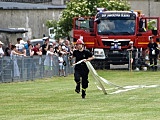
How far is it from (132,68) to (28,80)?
35.3 feet

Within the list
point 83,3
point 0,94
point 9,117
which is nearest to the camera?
point 9,117

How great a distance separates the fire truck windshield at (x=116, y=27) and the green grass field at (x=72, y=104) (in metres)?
14.1

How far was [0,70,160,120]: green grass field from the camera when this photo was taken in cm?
1652

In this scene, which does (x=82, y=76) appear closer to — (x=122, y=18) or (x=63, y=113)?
(x=63, y=113)

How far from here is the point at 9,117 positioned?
16.4m

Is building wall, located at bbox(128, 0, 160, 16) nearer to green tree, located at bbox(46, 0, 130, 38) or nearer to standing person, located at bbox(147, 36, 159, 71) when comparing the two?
green tree, located at bbox(46, 0, 130, 38)

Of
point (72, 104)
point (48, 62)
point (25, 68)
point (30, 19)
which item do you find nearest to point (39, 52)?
point (48, 62)

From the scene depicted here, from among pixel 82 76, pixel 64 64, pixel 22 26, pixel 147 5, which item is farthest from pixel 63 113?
pixel 147 5

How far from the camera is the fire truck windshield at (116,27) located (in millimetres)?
41812

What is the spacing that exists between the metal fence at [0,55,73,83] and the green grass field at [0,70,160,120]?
2267 mm

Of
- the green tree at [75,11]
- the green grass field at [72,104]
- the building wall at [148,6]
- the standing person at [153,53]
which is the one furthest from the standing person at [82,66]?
the building wall at [148,6]

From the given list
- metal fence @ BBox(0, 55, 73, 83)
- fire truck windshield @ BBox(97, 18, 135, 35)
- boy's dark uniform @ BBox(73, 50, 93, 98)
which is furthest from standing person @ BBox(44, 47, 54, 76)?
boy's dark uniform @ BBox(73, 50, 93, 98)

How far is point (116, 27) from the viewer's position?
1656 inches

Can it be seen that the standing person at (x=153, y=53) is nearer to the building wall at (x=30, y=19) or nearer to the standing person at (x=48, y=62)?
the standing person at (x=48, y=62)
